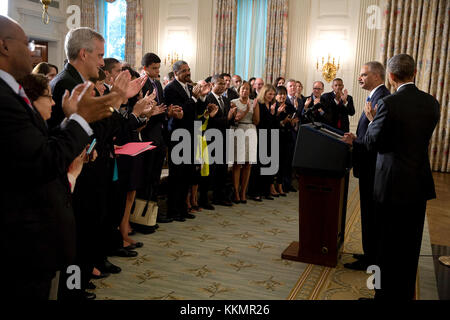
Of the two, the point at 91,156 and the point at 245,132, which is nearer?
the point at 91,156

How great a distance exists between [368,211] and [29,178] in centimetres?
284

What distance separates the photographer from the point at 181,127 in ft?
15.7

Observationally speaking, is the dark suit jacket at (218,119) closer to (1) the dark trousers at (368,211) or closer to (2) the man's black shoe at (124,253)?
(2) the man's black shoe at (124,253)

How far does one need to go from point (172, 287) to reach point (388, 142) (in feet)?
5.94

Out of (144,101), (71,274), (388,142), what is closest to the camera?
(71,274)

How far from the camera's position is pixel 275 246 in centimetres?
412


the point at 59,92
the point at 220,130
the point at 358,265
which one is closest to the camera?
the point at 59,92

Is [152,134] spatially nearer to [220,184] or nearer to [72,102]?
[220,184]

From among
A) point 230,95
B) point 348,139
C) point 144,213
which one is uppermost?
point 230,95

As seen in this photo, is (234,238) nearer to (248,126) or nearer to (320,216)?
(320,216)

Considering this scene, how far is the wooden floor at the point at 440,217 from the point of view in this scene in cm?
465

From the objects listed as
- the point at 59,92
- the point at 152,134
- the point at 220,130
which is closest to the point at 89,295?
the point at 59,92

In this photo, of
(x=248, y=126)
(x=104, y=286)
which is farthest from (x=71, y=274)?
(x=248, y=126)

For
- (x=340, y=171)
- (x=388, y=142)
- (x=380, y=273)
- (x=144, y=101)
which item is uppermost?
(x=144, y=101)
